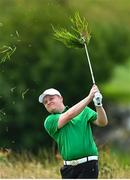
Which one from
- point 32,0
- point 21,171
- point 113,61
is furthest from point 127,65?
point 21,171

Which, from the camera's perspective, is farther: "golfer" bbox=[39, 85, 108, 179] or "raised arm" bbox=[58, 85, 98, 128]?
"golfer" bbox=[39, 85, 108, 179]

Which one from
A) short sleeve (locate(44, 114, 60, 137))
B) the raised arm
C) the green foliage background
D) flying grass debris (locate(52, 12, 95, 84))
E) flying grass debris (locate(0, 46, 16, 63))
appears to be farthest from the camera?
the green foliage background

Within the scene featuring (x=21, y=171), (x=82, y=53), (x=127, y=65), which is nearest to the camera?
(x=21, y=171)

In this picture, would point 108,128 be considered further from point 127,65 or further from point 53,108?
point 53,108

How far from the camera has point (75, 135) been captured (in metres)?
7.94

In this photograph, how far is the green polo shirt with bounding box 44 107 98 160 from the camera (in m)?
7.91

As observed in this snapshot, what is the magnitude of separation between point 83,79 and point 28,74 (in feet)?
5.13

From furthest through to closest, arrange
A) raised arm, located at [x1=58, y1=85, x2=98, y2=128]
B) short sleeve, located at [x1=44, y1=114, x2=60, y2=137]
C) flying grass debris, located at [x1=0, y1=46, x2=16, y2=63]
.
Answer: flying grass debris, located at [x1=0, y1=46, x2=16, y2=63]
short sleeve, located at [x1=44, y1=114, x2=60, y2=137]
raised arm, located at [x1=58, y1=85, x2=98, y2=128]

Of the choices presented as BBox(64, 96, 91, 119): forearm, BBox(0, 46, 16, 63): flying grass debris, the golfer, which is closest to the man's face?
the golfer

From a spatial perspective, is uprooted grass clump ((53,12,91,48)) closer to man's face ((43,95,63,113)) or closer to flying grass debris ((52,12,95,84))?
flying grass debris ((52,12,95,84))

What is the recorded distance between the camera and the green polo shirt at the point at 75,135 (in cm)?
791

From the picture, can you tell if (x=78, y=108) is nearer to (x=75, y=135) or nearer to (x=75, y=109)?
(x=75, y=109)

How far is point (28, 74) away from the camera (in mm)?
22500

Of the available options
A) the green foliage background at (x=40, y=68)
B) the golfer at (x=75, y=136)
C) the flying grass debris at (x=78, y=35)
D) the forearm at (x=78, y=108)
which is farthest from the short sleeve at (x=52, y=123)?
the green foliage background at (x=40, y=68)
